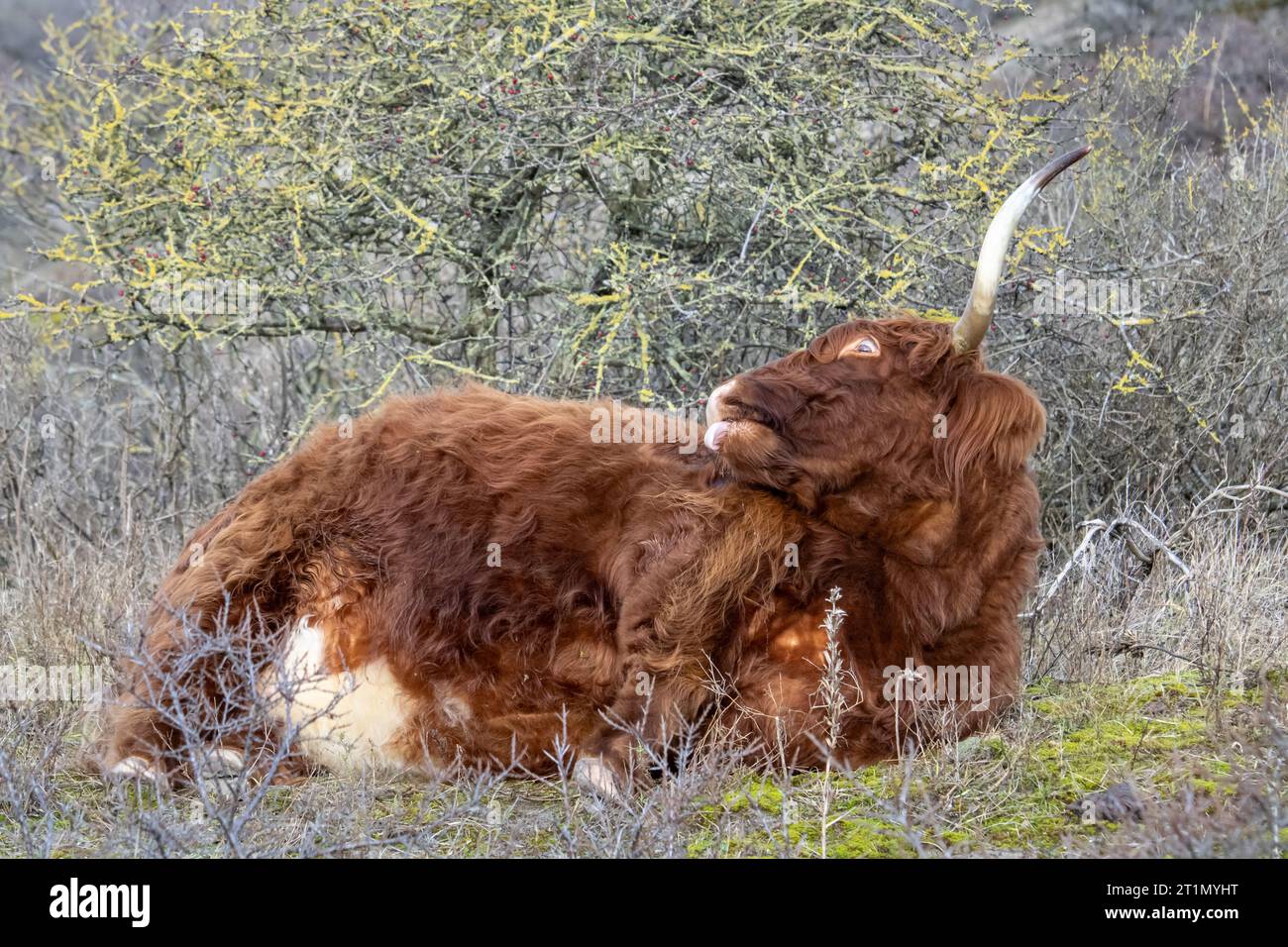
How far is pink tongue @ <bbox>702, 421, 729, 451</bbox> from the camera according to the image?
3.98 meters

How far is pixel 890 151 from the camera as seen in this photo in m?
7.15

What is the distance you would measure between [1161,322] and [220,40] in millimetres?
4816

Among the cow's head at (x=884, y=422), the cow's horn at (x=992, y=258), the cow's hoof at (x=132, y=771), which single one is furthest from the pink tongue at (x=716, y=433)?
the cow's hoof at (x=132, y=771)

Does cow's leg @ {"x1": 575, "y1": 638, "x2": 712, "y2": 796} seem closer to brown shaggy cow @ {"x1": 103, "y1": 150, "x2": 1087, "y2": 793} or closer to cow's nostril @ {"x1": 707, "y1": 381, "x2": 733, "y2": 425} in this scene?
brown shaggy cow @ {"x1": 103, "y1": 150, "x2": 1087, "y2": 793}

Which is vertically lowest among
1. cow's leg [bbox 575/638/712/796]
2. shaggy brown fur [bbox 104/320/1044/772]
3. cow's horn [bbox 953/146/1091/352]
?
cow's leg [bbox 575/638/712/796]

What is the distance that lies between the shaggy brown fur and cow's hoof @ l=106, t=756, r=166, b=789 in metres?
0.04

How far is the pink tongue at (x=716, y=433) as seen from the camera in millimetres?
3984

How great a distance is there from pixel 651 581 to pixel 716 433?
0.47 m

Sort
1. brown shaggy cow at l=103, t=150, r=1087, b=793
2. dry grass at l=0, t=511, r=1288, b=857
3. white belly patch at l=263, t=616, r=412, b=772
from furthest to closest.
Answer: white belly patch at l=263, t=616, r=412, b=772 → brown shaggy cow at l=103, t=150, r=1087, b=793 → dry grass at l=0, t=511, r=1288, b=857

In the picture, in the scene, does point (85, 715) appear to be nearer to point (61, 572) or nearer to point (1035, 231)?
point (61, 572)

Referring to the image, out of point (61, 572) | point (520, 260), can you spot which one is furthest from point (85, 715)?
point (520, 260)

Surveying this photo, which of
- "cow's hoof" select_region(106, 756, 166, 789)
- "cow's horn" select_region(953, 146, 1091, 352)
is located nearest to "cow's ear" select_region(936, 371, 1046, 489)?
"cow's horn" select_region(953, 146, 1091, 352)

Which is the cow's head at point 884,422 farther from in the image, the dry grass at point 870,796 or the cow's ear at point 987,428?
the dry grass at point 870,796

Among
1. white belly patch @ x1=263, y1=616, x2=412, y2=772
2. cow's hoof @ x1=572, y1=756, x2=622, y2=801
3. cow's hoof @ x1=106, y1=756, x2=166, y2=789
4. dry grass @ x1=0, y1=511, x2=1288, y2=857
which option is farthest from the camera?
white belly patch @ x1=263, y1=616, x2=412, y2=772
